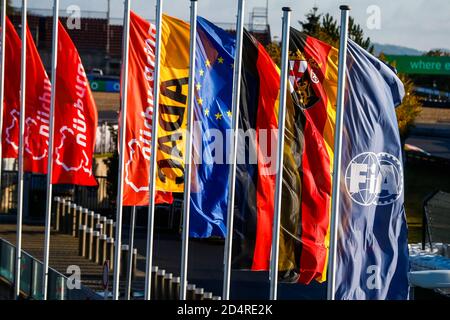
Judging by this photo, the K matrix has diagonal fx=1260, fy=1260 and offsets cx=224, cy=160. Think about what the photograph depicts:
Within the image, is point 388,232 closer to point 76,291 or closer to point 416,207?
point 76,291

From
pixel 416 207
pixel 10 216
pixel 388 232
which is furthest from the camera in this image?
pixel 416 207

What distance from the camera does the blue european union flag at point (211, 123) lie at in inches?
709

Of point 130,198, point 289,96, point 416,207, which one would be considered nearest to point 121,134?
point 130,198

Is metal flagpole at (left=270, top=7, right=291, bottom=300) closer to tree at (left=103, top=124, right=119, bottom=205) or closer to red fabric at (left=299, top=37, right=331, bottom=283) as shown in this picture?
red fabric at (left=299, top=37, right=331, bottom=283)

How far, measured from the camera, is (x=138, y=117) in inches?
725

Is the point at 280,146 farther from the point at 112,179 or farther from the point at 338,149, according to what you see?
the point at 112,179

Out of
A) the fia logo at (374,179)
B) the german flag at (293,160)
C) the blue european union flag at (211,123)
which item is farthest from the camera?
the blue european union flag at (211,123)

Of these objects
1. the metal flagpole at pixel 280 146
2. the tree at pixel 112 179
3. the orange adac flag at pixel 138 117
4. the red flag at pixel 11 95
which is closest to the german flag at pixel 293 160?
the metal flagpole at pixel 280 146

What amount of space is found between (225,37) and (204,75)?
63 centimetres

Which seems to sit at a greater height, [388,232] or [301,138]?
[301,138]

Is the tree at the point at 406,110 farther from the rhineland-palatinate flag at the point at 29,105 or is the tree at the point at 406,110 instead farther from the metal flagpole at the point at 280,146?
the metal flagpole at the point at 280,146

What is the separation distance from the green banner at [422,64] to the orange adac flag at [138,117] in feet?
140

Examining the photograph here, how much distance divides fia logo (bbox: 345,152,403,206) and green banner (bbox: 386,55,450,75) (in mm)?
43603
